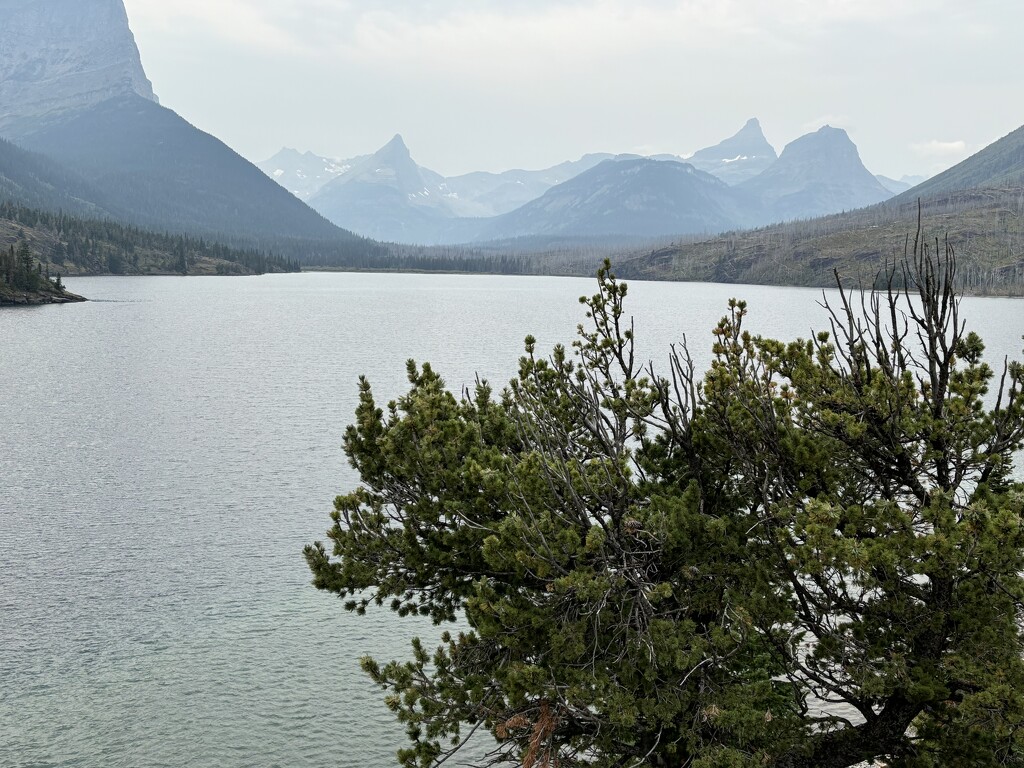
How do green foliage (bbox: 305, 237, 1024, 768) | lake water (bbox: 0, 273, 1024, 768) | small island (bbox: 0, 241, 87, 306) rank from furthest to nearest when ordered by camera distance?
1. small island (bbox: 0, 241, 87, 306)
2. lake water (bbox: 0, 273, 1024, 768)
3. green foliage (bbox: 305, 237, 1024, 768)

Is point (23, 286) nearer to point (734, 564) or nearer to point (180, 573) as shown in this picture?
point (180, 573)

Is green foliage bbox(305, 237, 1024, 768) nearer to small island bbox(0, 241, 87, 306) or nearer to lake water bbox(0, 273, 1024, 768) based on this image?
lake water bbox(0, 273, 1024, 768)

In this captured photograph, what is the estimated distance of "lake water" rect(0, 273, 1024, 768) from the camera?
2462 centimetres

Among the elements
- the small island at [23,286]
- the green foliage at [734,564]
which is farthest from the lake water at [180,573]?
the small island at [23,286]

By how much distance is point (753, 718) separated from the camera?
13.6m

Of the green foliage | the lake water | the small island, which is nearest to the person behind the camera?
the green foliage

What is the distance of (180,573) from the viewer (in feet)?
117

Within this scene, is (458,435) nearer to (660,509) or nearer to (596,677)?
(660,509)

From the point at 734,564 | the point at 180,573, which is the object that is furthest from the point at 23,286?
the point at 734,564

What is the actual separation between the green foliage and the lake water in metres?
11.1

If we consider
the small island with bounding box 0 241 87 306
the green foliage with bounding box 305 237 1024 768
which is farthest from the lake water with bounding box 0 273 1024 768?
the small island with bounding box 0 241 87 306

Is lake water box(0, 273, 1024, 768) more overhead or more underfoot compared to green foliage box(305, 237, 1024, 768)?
more underfoot

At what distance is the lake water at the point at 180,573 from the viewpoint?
24625 millimetres

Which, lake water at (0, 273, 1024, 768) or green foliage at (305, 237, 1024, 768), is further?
lake water at (0, 273, 1024, 768)
